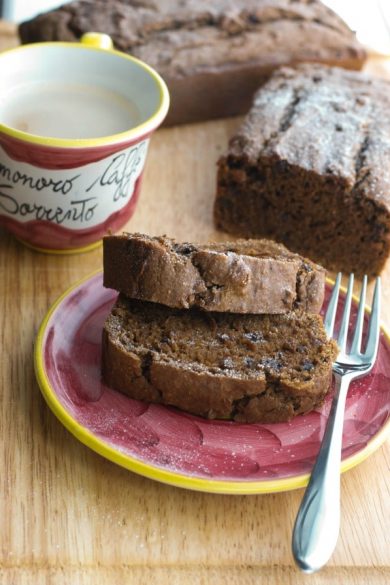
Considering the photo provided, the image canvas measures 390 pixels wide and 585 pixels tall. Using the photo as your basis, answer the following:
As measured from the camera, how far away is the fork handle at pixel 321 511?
132 centimetres

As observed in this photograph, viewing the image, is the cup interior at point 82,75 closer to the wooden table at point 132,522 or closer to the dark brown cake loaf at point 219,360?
the dark brown cake loaf at point 219,360

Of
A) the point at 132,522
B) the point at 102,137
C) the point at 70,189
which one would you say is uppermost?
the point at 102,137

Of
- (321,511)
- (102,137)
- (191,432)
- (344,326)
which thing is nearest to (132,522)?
(191,432)

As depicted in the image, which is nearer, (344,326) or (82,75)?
(344,326)

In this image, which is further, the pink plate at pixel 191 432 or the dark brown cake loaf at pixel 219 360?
the dark brown cake loaf at pixel 219 360

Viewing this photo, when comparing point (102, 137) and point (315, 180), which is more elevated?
point (102, 137)

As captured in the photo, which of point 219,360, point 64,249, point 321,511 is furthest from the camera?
point 64,249

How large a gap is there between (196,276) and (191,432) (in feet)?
1.11

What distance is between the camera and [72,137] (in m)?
2.02

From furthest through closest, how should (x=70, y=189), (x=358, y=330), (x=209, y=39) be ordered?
(x=209, y=39), (x=70, y=189), (x=358, y=330)

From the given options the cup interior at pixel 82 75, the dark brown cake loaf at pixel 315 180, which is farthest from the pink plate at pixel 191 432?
the cup interior at pixel 82 75

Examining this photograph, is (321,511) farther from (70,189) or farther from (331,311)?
(70,189)

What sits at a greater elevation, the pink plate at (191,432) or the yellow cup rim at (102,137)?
the yellow cup rim at (102,137)

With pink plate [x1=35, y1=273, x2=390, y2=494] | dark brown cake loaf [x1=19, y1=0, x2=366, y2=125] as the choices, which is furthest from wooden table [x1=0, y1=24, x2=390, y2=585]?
dark brown cake loaf [x1=19, y1=0, x2=366, y2=125]
